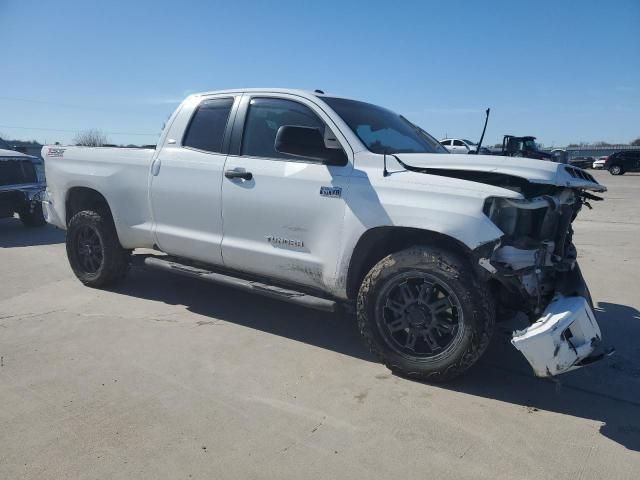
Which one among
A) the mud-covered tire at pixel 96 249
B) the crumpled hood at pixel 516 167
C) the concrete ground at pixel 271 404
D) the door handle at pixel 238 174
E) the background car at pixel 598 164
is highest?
the crumpled hood at pixel 516 167

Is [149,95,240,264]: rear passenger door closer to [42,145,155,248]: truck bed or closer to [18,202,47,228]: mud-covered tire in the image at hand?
[42,145,155,248]: truck bed

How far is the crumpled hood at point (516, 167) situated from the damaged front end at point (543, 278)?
0.44 feet

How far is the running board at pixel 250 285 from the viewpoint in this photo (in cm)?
381

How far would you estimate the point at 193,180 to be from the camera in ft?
14.8

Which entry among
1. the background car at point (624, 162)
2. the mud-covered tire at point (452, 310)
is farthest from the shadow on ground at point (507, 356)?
the background car at point (624, 162)

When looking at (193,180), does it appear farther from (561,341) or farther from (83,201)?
(561,341)

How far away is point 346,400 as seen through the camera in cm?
321

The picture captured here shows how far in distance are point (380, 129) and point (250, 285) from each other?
1.68 m

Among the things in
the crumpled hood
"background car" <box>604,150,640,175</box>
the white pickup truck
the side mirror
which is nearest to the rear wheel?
"background car" <box>604,150,640,175</box>

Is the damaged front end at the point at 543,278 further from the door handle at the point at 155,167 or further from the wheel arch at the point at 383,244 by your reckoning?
the door handle at the point at 155,167

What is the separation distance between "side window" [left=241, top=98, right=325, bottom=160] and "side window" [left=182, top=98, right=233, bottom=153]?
0.93ft

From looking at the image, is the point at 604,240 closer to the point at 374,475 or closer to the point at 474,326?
the point at 474,326

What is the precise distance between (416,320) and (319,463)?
124 centimetres

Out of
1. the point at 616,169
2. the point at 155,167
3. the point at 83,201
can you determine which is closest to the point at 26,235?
the point at 83,201
